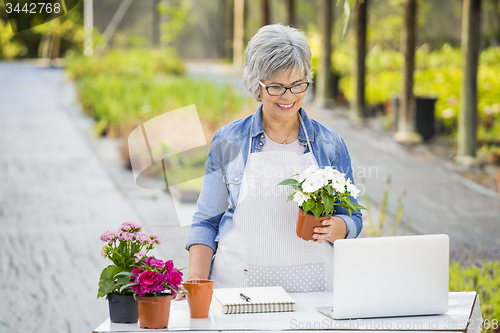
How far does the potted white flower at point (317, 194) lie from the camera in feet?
5.61

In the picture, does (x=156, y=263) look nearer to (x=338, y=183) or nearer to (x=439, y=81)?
(x=338, y=183)

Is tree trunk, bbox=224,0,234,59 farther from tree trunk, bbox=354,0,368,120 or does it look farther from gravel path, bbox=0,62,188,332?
gravel path, bbox=0,62,188,332

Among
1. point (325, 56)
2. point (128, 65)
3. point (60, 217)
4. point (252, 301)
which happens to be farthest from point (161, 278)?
point (128, 65)

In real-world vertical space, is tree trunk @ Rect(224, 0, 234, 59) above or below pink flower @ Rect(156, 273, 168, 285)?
above

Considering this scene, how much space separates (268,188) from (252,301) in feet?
1.33

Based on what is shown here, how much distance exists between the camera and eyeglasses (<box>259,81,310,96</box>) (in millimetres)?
1863

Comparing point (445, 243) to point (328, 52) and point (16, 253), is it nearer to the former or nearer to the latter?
point (16, 253)

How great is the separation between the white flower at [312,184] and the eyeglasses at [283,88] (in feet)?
0.99

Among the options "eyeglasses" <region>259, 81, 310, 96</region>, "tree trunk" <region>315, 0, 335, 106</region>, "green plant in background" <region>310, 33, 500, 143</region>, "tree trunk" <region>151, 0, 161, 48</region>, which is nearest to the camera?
"eyeglasses" <region>259, 81, 310, 96</region>

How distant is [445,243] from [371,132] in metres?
8.07

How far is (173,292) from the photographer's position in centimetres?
158

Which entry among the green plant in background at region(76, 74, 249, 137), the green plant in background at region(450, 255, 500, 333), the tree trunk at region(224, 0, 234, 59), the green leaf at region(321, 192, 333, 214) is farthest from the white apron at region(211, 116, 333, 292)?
the tree trunk at region(224, 0, 234, 59)

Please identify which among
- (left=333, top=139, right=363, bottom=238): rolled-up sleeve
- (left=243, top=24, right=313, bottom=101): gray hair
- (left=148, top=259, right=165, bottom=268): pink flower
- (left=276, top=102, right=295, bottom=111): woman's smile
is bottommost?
(left=148, top=259, right=165, bottom=268): pink flower

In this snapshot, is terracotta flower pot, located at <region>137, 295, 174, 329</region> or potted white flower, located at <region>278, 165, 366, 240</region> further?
potted white flower, located at <region>278, 165, 366, 240</region>
